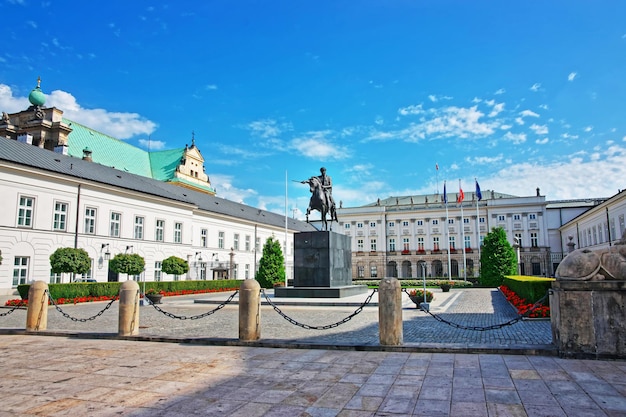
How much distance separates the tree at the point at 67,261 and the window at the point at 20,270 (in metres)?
4.27

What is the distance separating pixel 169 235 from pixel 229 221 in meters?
12.5

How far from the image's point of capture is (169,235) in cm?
4234

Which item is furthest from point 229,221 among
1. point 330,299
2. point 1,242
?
point 330,299

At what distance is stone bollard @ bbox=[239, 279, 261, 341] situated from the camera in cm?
969

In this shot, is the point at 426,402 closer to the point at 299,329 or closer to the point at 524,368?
the point at 524,368

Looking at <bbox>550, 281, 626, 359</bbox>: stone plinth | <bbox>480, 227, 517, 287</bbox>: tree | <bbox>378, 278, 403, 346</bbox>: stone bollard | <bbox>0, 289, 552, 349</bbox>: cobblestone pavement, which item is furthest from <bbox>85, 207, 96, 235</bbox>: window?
<bbox>480, 227, 517, 287</bbox>: tree

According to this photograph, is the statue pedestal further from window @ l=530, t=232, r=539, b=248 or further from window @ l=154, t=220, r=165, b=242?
window @ l=530, t=232, r=539, b=248

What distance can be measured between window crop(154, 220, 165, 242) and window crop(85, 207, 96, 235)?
6.89 metres

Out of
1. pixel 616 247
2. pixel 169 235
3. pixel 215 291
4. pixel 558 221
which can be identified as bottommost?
pixel 215 291

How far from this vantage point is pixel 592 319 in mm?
7477

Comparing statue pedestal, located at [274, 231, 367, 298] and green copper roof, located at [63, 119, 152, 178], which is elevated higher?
green copper roof, located at [63, 119, 152, 178]

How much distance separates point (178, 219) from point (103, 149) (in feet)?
65.4

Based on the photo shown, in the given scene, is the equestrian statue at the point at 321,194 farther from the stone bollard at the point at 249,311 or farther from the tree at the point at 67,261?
the tree at the point at 67,261

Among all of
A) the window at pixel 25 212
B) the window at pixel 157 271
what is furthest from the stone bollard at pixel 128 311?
the window at pixel 157 271
